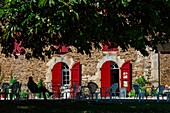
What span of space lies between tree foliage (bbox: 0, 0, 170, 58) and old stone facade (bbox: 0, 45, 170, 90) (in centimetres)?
1032

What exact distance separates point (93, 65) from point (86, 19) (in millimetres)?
13172

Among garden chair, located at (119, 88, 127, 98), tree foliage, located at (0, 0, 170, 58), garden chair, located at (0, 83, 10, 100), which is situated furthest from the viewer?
garden chair, located at (119, 88, 127, 98)

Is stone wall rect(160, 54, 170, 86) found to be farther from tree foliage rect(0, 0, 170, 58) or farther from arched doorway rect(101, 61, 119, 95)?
tree foliage rect(0, 0, 170, 58)

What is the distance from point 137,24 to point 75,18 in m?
2.76

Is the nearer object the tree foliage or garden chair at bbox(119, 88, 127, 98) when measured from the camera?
the tree foliage

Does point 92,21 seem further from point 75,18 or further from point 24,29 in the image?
point 24,29

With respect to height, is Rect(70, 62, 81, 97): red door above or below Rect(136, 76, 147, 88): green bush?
above

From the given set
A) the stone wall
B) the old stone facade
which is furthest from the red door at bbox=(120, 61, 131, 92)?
the stone wall

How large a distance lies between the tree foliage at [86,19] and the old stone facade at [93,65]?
10317 millimetres

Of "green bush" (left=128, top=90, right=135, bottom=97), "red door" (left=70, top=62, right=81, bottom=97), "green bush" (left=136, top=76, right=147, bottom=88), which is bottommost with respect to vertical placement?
"green bush" (left=128, top=90, right=135, bottom=97)

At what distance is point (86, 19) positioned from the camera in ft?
32.6

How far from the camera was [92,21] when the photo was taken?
10.0 m

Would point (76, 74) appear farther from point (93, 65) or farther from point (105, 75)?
point (105, 75)

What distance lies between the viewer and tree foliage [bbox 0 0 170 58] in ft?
31.6
